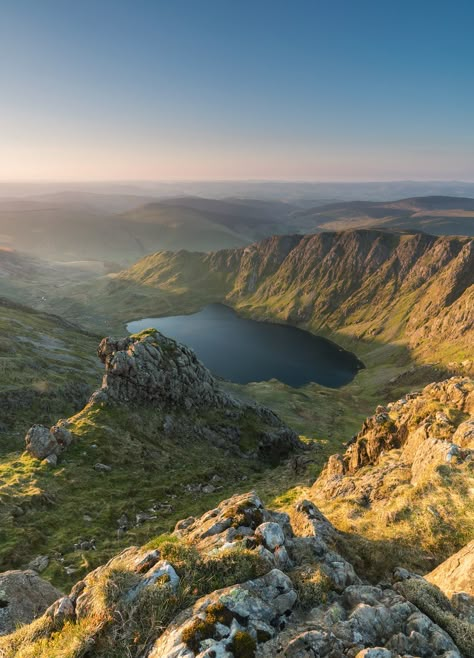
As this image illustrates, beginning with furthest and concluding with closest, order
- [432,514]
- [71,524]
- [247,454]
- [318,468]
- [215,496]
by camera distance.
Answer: [247,454] < [318,468] < [215,496] < [71,524] < [432,514]

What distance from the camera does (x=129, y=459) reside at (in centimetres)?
4725

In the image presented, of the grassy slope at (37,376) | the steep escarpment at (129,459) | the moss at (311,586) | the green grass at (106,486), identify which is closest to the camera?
the moss at (311,586)

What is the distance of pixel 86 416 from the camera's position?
51875 mm

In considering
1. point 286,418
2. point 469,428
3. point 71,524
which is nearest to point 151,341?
point 71,524

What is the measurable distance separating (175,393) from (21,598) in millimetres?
45168

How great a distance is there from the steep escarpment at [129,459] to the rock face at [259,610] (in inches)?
724

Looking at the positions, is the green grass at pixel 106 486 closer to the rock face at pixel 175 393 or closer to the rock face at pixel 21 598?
the rock face at pixel 175 393

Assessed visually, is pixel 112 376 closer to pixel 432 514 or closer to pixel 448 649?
pixel 432 514

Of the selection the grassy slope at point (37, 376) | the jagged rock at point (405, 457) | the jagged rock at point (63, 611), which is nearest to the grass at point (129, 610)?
the jagged rock at point (63, 611)

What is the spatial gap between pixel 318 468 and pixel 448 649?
1927 inches

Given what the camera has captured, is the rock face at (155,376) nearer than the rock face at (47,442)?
No

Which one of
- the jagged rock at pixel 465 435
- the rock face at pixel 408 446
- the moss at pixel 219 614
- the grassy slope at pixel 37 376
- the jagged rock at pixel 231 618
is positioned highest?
the moss at pixel 219 614

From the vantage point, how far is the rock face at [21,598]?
1634cm

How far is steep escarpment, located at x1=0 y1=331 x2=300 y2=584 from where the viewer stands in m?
32.4
